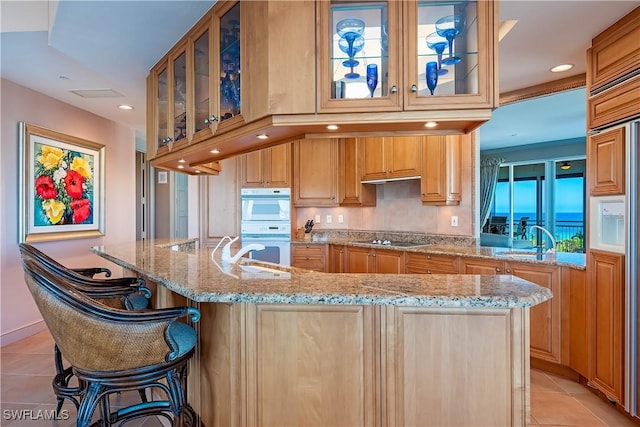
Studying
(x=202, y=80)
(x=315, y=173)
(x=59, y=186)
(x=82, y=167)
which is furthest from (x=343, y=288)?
(x=82, y=167)

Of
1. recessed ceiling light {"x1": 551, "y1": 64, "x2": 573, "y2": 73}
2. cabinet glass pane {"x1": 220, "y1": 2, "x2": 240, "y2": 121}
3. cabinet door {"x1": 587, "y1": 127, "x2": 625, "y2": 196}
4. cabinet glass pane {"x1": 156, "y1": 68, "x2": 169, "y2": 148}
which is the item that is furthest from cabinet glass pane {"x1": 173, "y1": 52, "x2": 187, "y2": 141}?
recessed ceiling light {"x1": 551, "y1": 64, "x2": 573, "y2": 73}

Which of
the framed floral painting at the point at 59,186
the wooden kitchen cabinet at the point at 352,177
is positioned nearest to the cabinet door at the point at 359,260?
the wooden kitchen cabinet at the point at 352,177

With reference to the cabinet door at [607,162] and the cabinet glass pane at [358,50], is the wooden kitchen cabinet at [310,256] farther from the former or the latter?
the cabinet glass pane at [358,50]

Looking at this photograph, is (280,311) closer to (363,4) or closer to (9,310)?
(363,4)

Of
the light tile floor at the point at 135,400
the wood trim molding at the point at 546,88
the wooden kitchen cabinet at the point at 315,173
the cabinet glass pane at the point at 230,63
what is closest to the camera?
the cabinet glass pane at the point at 230,63

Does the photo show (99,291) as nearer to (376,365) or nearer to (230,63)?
(230,63)

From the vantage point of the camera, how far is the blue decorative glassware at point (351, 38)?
168 cm

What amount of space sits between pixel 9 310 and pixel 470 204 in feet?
15.2

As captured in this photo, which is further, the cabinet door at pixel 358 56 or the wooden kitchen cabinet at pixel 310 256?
the wooden kitchen cabinet at pixel 310 256

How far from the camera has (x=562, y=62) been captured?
2873 mm

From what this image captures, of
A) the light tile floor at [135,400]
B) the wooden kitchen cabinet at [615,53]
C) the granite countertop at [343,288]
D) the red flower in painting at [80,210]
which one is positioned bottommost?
the light tile floor at [135,400]

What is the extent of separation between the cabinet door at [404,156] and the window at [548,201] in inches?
172

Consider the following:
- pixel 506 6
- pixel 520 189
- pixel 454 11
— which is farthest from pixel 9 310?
pixel 520 189

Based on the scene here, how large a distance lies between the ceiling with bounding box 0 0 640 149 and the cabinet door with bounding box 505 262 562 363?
1.61 metres
